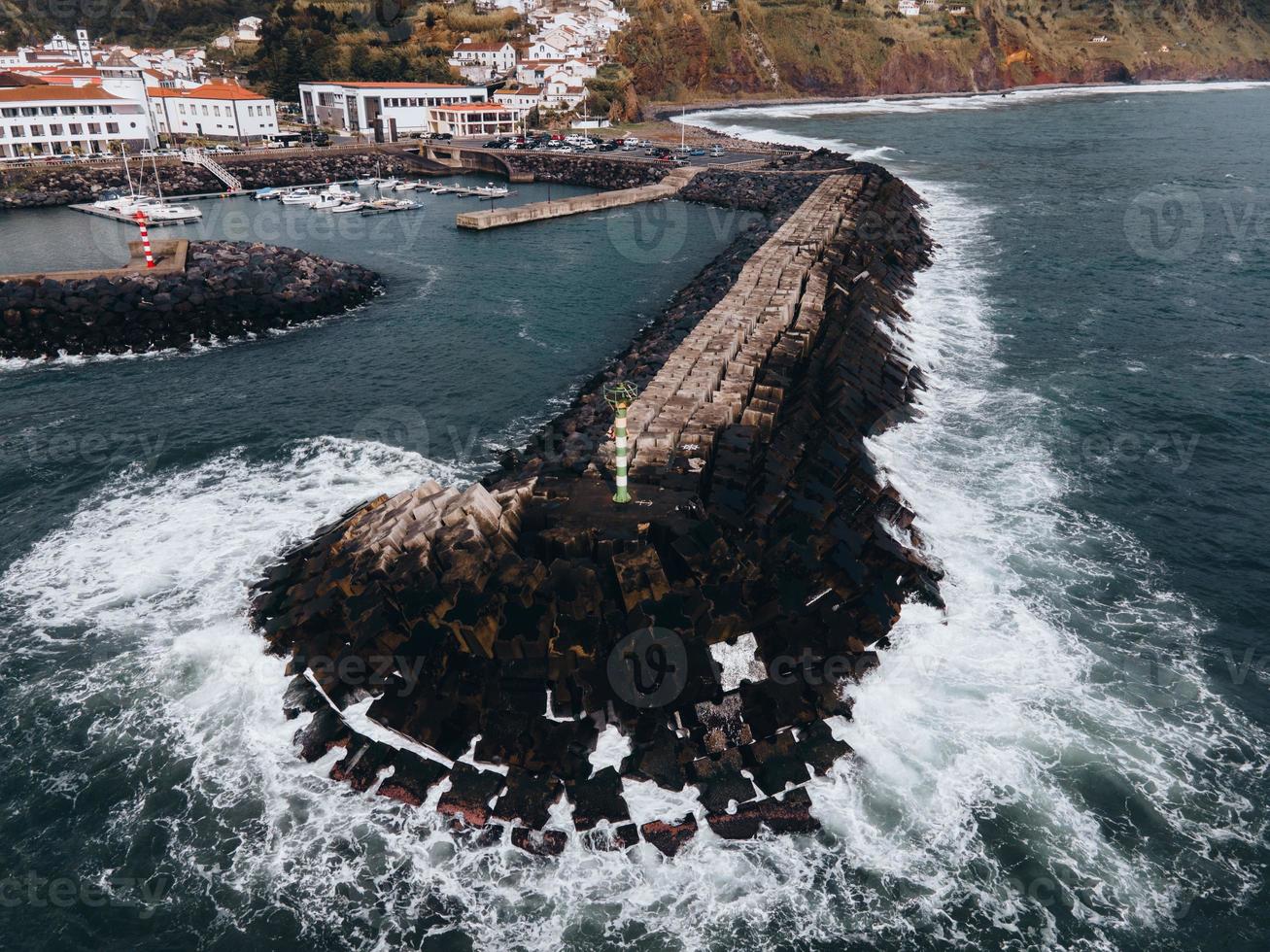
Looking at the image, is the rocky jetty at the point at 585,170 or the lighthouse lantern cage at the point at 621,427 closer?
the lighthouse lantern cage at the point at 621,427

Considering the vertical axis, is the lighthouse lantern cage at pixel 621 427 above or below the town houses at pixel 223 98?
below

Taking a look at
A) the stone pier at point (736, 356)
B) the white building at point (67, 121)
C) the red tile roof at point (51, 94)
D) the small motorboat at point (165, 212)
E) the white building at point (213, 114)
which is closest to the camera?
the stone pier at point (736, 356)

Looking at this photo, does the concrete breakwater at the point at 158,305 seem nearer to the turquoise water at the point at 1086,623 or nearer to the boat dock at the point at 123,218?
the boat dock at the point at 123,218

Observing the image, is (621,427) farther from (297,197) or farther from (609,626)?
(297,197)

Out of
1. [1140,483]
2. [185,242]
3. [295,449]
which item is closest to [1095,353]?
[1140,483]

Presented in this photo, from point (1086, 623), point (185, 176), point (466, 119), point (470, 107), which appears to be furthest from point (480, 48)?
point (1086, 623)

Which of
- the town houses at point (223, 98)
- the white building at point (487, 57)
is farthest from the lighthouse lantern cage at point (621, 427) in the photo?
the white building at point (487, 57)
